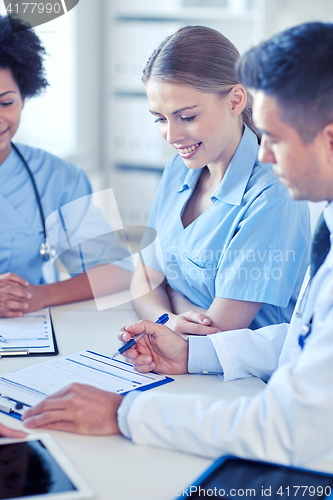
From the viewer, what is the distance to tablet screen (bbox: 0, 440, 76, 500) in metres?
0.67

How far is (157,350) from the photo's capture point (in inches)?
42.1

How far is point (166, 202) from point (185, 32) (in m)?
0.48

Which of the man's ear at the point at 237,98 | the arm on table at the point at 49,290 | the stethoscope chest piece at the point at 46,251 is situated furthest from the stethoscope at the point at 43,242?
the man's ear at the point at 237,98

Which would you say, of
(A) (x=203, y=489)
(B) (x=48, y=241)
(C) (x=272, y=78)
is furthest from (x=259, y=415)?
(B) (x=48, y=241)

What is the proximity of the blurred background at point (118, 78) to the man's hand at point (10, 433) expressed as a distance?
2478 mm

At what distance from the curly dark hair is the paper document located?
771 millimetres

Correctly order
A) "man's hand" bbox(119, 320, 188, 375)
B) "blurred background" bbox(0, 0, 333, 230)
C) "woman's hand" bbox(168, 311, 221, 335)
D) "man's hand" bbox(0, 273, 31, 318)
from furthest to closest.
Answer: "blurred background" bbox(0, 0, 333, 230) < "man's hand" bbox(0, 273, 31, 318) < "woman's hand" bbox(168, 311, 221, 335) < "man's hand" bbox(119, 320, 188, 375)

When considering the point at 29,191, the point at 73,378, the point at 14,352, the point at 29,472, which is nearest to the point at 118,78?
the point at 29,191

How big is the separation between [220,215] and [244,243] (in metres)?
0.13

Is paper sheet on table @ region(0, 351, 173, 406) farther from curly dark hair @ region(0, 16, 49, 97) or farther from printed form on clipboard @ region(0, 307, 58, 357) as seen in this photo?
curly dark hair @ region(0, 16, 49, 97)

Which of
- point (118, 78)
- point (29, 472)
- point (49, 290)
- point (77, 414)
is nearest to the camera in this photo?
point (29, 472)

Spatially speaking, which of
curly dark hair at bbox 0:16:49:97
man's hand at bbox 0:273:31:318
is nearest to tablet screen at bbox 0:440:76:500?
man's hand at bbox 0:273:31:318

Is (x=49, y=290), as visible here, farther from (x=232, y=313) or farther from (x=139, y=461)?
(x=139, y=461)

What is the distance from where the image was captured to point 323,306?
2.61 ft
